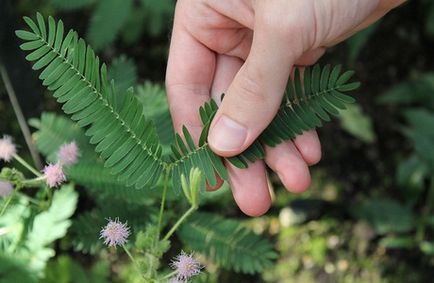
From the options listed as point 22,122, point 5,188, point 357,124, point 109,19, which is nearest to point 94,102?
point 5,188

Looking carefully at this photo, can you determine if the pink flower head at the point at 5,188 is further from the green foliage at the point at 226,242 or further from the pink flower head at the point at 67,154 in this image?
the green foliage at the point at 226,242

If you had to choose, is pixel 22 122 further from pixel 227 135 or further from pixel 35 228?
A: pixel 227 135

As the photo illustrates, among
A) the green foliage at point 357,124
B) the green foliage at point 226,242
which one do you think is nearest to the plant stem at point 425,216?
the green foliage at point 357,124

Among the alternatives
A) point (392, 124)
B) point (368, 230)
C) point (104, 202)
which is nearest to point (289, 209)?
point (368, 230)

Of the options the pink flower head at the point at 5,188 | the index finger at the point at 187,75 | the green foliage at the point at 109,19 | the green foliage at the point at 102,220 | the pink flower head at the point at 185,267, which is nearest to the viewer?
A: the pink flower head at the point at 185,267

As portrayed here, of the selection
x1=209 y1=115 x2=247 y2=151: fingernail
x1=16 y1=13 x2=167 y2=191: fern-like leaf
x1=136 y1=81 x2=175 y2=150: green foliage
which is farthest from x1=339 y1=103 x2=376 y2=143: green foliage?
x1=16 y1=13 x2=167 y2=191: fern-like leaf

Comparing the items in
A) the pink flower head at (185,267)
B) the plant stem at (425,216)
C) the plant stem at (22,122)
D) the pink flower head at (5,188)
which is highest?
the plant stem at (22,122)
